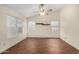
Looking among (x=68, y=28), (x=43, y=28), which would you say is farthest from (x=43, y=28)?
(x=68, y=28)

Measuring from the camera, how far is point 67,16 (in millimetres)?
2760

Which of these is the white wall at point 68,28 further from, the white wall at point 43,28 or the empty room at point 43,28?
the white wall at point 43,28

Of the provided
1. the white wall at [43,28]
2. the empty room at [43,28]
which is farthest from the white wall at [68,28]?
the white wall at [43,28]

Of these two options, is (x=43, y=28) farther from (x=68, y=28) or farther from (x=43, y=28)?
(x=68, y=28)

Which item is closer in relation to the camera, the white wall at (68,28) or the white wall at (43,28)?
the white wall at (43,28)

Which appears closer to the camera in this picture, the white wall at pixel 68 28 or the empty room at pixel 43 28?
the empty room at pixel 43 28

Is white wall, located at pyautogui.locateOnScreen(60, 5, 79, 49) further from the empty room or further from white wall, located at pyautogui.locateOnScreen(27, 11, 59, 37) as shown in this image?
white wall, located at pyautogui.locateOnScreen(27, 11, 59, 37)

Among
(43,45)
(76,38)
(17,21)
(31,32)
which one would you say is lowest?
(43,45)

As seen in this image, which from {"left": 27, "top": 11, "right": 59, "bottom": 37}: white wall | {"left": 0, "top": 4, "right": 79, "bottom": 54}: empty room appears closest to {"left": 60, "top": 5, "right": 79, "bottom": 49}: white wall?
{"left": 0, "top": 4, "right": 79, "bottom": 54}: empty room

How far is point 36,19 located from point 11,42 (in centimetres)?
80

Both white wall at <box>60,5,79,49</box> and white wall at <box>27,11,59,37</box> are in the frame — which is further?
white wall at <box>60,5,79,49</box>
